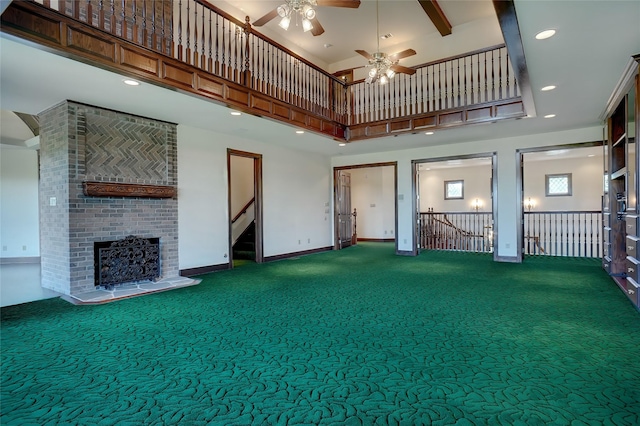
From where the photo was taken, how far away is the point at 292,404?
6.47 feet

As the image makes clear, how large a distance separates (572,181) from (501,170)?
6323 mm

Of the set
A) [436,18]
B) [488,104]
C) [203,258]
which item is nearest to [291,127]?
[203,258]

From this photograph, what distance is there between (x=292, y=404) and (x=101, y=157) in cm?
473

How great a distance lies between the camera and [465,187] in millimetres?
13453

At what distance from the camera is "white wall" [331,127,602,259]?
22.5 feet

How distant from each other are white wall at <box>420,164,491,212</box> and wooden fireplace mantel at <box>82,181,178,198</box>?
966cm

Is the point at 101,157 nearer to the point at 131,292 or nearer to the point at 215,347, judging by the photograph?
the point at 131,292

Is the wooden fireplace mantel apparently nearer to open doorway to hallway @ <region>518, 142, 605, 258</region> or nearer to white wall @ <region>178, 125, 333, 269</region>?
white wall @ <region>178, 125, 333, 269</region>

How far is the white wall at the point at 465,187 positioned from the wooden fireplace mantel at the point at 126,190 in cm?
966

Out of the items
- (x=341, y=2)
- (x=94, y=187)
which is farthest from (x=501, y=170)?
(x=94, y=187)

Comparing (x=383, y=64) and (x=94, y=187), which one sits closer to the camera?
(x=94, y=187)

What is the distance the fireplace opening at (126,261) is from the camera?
Result: 193 inches

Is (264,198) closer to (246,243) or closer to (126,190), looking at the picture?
(246,243)

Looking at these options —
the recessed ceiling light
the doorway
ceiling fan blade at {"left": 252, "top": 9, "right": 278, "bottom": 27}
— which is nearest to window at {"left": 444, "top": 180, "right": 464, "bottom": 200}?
the doorway
